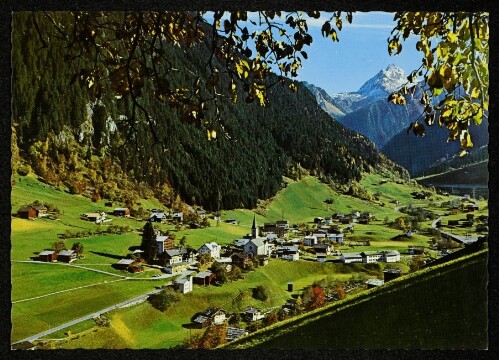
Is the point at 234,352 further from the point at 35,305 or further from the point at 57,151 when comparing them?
the point at 57,151

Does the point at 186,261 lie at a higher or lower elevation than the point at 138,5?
lower

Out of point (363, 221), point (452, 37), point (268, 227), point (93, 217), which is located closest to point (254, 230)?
Result: point (268, 227)

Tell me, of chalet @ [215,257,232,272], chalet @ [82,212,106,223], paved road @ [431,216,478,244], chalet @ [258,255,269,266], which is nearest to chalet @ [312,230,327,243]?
chalet @ [258,255,269,266]

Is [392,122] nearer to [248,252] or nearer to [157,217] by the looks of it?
[248,252]

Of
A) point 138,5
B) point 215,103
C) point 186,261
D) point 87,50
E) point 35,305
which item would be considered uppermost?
point 138,5

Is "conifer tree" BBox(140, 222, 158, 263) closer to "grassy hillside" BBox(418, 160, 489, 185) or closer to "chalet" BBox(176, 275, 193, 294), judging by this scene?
"chalet" BBox(176, 275, 193, 294)
